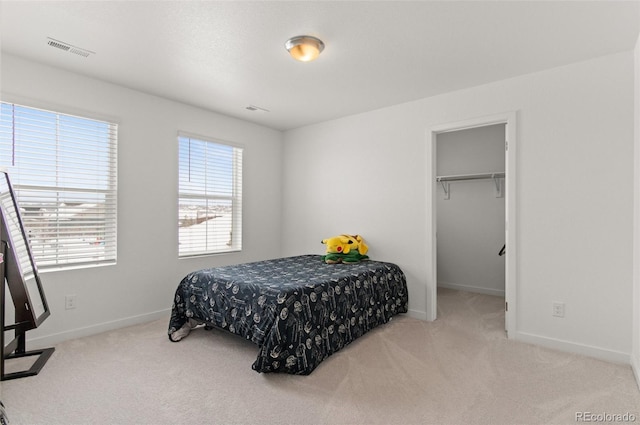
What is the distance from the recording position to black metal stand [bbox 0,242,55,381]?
2234 mm

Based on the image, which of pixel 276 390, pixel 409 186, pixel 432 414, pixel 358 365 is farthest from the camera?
pixel 409 186

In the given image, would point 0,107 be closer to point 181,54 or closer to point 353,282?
point 181,54

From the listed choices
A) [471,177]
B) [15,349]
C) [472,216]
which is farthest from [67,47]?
[472,216]

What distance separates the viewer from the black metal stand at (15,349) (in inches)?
88.0

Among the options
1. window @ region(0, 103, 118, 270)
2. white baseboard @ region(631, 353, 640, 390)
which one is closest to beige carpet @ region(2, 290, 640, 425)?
white baseboard @ region(631, 353, 640, 390)

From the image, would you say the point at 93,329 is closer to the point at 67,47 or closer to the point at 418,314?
the point at 67,47

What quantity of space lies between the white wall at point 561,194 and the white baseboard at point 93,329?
108 inches

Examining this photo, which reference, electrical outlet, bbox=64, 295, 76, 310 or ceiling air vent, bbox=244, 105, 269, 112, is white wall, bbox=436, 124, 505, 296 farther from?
electrical outlet, bbox=64, 295, 76, 310

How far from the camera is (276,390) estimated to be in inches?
86.1

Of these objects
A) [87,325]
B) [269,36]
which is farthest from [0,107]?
[269,36]

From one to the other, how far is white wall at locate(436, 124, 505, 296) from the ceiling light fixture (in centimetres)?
334

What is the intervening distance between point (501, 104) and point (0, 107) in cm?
430

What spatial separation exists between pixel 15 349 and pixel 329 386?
2429 millimetres

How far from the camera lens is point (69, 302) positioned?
3.02 meters
